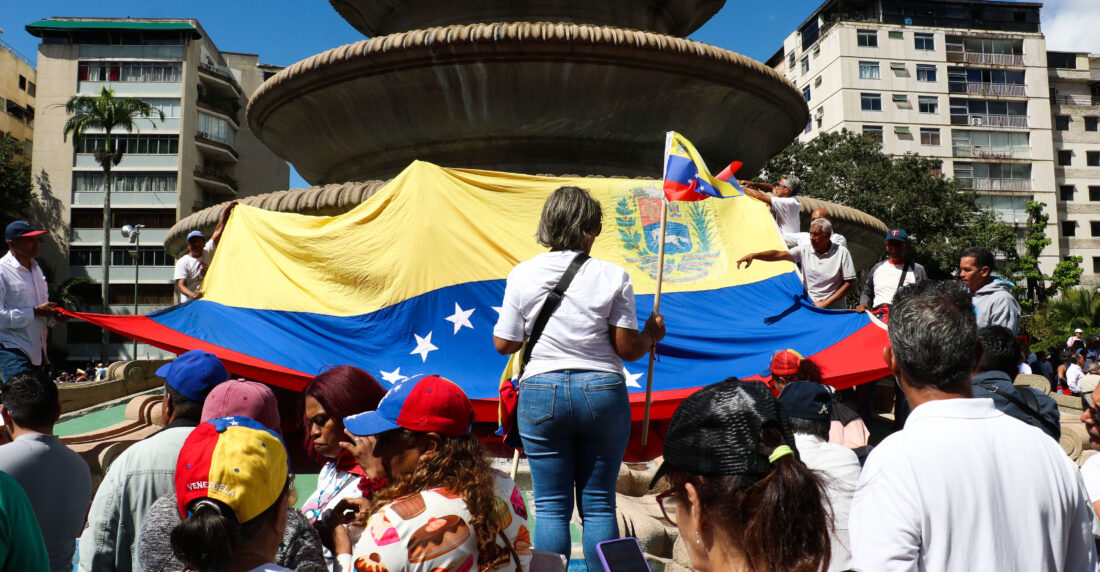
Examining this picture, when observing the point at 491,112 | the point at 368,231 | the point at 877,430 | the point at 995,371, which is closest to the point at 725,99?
the point at 491,112

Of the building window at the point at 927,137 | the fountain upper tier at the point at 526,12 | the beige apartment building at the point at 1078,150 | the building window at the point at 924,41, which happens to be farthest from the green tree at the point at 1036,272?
the fountain upper tier at the point at 526,12

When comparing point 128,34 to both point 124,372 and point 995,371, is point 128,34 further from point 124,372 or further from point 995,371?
point 995,371

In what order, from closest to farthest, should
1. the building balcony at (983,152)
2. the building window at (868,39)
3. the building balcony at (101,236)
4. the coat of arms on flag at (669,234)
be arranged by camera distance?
1. the coat of arms on flag at (669,234)
2. the building balcony at (101,236)
3. the building window at (868,39)
4. the building balcony at (983,152)

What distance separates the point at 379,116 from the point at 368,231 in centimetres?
304

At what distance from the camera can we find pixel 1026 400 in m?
3.64

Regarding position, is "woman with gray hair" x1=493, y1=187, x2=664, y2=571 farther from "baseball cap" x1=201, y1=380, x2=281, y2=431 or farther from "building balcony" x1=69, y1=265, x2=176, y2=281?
"building balcony" x1=69, y1=265, x2=176, y2=281

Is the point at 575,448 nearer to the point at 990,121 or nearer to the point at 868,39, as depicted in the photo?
the point at 868,39

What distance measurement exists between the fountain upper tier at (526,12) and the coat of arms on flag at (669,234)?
4188 millimetres

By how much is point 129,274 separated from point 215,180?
9.34 meters

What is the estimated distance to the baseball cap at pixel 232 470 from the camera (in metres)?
2.00

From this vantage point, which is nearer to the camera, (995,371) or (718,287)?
(995,371)

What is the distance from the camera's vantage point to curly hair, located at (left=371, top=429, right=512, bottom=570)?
94.9 inches

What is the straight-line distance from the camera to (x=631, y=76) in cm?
885

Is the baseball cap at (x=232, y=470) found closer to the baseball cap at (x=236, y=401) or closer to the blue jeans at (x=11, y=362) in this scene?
the baseball cap at (x=236, y=401)
